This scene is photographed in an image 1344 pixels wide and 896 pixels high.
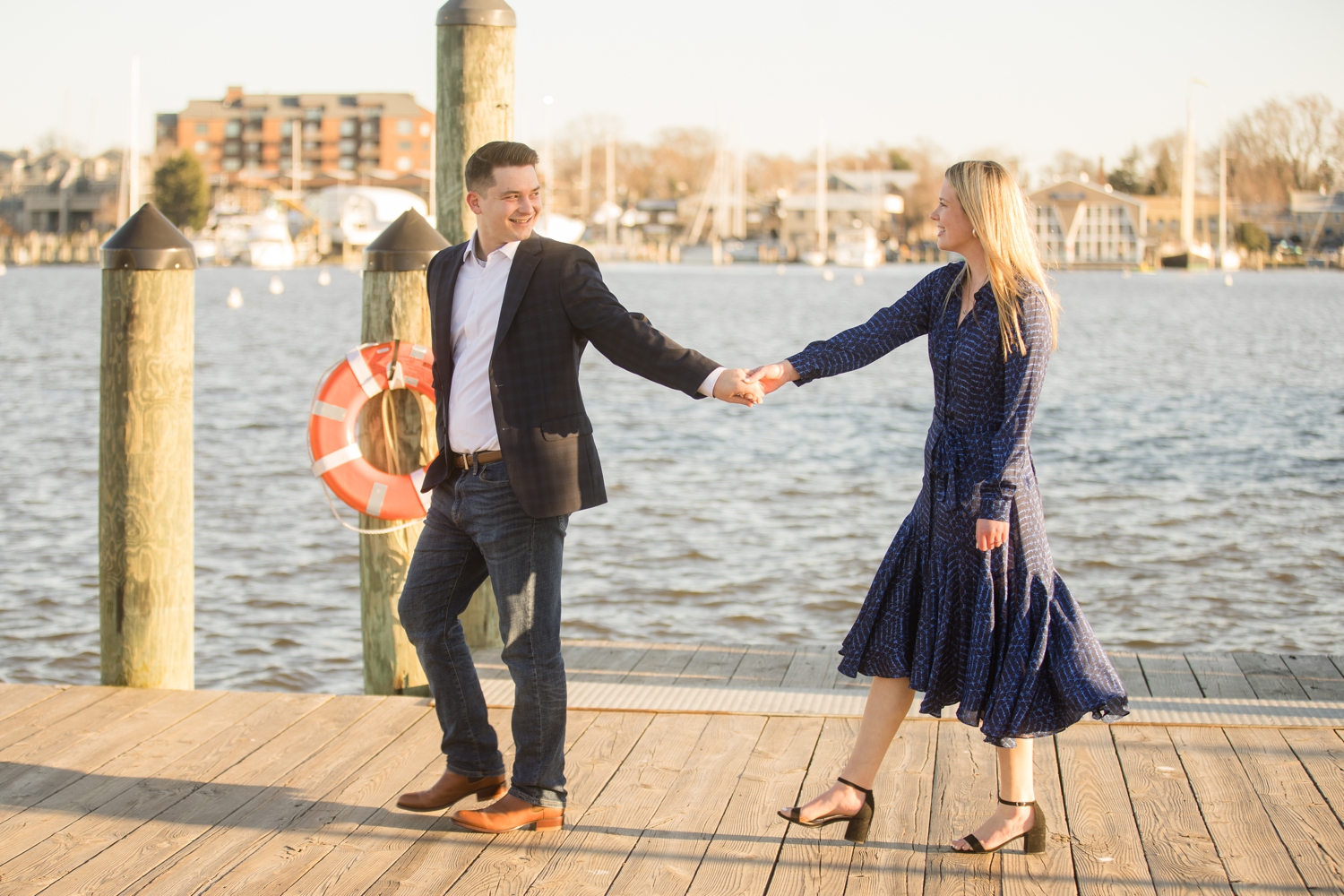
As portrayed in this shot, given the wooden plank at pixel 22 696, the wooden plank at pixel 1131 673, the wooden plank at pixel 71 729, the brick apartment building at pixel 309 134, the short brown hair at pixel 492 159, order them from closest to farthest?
the short brown hair at pixel 492 159
the wooden plank at pixel 71 729
the wooden plank at pixel 22 696
the wooden plank at pixel 1131 673
the brick apartment building at pixel 309 134

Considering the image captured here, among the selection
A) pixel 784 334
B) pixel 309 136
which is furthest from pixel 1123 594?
pixel 309 136

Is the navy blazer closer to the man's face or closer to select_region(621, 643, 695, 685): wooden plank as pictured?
the man's face

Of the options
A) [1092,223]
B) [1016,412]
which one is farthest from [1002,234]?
[1092,223]

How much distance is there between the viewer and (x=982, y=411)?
275 cm

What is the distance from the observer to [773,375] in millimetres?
2988

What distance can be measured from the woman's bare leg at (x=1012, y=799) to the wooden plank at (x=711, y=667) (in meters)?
1.44

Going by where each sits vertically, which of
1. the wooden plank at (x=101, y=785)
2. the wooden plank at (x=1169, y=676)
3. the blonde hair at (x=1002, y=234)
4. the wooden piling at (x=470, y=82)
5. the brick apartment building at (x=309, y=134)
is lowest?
the wooden plank at (x=101, y=785)

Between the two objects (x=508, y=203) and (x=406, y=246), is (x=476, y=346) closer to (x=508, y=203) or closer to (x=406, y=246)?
(x=508, y=203)

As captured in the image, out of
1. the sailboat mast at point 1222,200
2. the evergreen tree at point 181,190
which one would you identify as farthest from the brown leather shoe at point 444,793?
the sailboat mast at point 1222,200

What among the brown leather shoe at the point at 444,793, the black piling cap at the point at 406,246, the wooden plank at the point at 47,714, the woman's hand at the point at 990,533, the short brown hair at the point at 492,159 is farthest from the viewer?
the black piling cap at the point at 406,246

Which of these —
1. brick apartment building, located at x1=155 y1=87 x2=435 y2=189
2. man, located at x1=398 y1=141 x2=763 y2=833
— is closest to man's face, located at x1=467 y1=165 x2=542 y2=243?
man, located at x1=398 y1=141 x2=763 y2=833

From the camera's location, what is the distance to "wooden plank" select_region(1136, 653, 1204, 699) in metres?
4.05

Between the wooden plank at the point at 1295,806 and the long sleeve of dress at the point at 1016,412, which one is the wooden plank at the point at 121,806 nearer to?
the long sleeve of dress at the point at 1016,412

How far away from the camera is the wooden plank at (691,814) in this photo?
2740 mm
